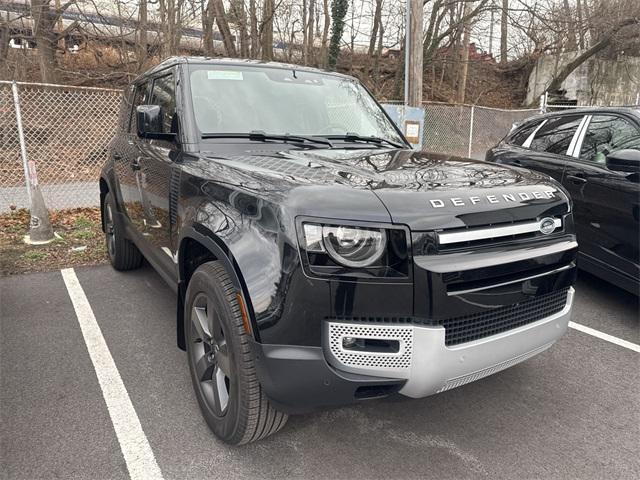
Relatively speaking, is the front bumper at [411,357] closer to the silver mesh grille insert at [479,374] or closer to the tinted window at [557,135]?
the silver mesh grille insert at [479,374]

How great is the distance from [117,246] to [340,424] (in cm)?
330

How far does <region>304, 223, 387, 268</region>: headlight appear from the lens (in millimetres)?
1904

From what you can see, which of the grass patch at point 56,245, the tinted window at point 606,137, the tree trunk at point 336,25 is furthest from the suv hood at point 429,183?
the tree trunk at point 336,25

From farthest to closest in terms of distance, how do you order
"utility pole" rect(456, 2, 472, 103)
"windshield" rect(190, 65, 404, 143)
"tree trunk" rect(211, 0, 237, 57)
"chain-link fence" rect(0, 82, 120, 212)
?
1. "utility pole" rect(456, 2, 472, 103)
2. "tree trunk" rect(211, 0, 237, 57)
3. "chain-link fence" rect(0, 82, 120, 212)
4. "windshield" rect(190, 65, 404, 143)

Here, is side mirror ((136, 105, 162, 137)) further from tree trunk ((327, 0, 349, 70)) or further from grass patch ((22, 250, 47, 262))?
tree trunk ((327, 0, 349, 70))

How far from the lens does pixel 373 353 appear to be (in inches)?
75.8

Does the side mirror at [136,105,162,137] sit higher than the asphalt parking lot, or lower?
higher

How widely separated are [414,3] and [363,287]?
23.0 feet

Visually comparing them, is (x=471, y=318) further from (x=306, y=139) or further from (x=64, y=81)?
(x=64, y=81)

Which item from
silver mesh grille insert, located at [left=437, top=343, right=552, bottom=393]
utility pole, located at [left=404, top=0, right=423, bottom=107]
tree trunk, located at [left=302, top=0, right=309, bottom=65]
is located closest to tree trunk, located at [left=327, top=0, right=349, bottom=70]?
tree trunk, located at [left=302, top=0, right=309, bottom=65]

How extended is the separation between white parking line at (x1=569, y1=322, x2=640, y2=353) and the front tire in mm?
2783

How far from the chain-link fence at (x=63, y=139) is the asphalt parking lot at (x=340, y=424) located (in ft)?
18.0

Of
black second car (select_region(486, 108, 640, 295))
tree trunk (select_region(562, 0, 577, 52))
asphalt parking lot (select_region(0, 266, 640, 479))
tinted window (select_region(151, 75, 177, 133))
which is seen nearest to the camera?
asphalt parking lot (select_region(0, 266, 640, 479))

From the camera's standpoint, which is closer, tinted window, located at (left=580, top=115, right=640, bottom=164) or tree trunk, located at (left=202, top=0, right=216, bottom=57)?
tinted window, located at (left=580, top=115, right=640, bottom=164)
